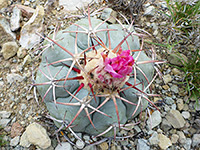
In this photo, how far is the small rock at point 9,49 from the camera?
2.19 metres

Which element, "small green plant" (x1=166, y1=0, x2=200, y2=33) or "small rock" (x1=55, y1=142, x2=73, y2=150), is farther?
"small green plant" (x1=166, y1=0, x2=200, y2=33)

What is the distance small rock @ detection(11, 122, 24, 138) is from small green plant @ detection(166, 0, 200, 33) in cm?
212

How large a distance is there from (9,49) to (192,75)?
2159mm

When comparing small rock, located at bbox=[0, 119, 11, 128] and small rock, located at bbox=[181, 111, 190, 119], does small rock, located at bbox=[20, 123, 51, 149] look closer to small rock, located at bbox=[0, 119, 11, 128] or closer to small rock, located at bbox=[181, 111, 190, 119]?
small rock, located at bbox=[0, 119, 11, 128]

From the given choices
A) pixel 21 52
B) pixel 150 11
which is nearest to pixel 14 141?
pixel 21 52

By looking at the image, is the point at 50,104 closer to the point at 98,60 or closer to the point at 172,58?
the point at 98,60

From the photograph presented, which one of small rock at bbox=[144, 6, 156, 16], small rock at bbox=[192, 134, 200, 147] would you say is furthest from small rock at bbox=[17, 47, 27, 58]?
small rock at bbox=[192, 134, 200, 147]

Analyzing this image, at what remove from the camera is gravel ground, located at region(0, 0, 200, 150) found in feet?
6.35

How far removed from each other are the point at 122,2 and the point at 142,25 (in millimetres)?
403

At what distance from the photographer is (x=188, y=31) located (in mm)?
2459

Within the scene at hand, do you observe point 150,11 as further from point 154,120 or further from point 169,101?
point 154,120

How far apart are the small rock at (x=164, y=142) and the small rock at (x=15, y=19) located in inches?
84.1

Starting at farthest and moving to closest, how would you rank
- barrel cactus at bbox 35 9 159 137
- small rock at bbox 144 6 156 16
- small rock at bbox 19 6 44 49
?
small rock at bbox 144 6 156 16
small rock at bbox 19 6 44 49
barrel cactus at bbox 35 9 159 137

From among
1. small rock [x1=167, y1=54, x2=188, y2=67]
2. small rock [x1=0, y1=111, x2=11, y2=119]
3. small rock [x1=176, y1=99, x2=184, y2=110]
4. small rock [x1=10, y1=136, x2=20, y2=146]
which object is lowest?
Result: small rock [x1=176, y1=99, x2=184, y2=110]
